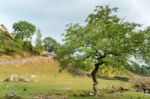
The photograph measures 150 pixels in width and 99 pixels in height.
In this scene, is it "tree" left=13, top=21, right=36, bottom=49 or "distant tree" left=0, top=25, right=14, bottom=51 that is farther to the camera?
"tree" left=13, top=21, right=36, bottom=49

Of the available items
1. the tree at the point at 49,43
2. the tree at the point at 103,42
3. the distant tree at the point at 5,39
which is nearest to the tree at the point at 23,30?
the distant tree at the point at 5,39

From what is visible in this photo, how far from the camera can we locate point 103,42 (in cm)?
4912

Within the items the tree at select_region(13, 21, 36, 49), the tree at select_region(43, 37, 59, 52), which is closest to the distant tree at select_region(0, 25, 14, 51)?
the tree at select_region(13, 21, 36, 49)

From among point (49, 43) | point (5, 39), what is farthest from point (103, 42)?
point (49, 43)

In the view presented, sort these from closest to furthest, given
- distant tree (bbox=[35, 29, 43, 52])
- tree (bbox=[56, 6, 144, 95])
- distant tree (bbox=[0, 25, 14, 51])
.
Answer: tree (bbox=[56, 6, 144, 95]) < distant tree (bbox=[0, 25, 14, 51]) < distant tree (bbox=[35, 29, 43, 52])

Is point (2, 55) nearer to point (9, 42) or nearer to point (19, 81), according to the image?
point (9, 42)

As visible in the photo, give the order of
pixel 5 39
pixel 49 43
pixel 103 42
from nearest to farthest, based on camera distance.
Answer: pixel 103 42
pixel 5 39
pixel 49 43

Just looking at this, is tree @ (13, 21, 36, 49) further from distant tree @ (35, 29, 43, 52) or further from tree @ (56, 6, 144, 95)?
tree @ (56, 6, 144, 95)

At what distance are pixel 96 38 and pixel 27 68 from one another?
6120 centimetres

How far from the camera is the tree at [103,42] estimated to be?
49.2 meters

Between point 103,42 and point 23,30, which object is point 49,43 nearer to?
point 23,30

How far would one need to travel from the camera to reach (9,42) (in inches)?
5906

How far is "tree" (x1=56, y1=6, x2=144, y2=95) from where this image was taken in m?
49.2

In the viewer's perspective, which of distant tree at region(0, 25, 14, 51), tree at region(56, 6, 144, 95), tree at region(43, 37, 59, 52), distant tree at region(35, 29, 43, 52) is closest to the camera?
tree at region(56, 6, 144, 95)
